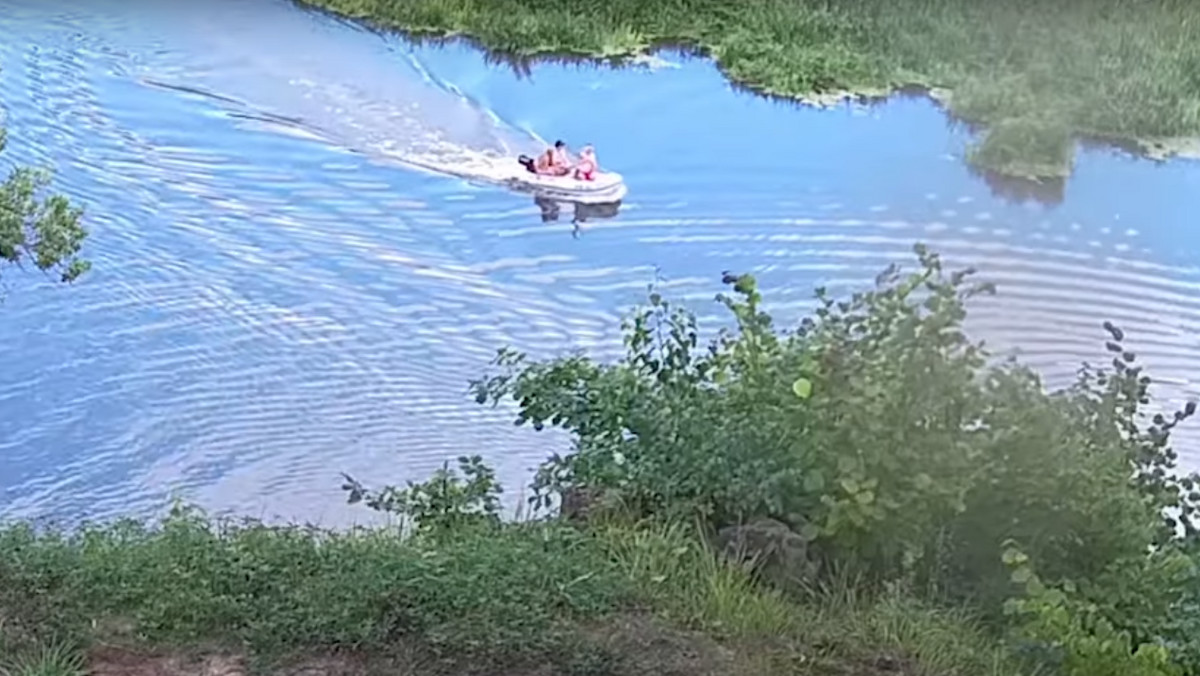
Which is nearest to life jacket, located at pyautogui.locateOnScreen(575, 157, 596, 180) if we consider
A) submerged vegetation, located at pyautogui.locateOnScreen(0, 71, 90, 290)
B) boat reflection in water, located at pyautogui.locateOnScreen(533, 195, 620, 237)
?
boat reflection in water, located at pyautogui.locateOnScreen(533, 195, 620, 237)

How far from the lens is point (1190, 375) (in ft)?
20.3

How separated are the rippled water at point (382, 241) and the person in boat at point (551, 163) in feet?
0.74

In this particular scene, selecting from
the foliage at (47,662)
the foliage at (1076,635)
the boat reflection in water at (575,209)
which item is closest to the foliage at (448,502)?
the foliage at (47,662)

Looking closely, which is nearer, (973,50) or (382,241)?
(382,241)

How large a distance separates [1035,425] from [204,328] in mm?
4156

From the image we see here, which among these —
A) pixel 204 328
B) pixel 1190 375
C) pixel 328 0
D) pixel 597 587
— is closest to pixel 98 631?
pixel 597 587

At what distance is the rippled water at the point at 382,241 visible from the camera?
18.4 ft

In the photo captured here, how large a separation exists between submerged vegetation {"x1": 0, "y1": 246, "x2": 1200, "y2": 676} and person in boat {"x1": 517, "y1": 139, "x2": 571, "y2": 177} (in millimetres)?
4378

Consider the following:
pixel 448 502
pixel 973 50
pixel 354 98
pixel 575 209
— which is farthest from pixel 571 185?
pixel 448 502

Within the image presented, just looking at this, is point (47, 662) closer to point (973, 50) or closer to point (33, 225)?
point (33, 225)

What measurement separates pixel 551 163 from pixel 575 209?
33cm

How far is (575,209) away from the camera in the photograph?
25.6 feet

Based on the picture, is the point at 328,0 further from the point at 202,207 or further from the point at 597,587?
the point at 597,587

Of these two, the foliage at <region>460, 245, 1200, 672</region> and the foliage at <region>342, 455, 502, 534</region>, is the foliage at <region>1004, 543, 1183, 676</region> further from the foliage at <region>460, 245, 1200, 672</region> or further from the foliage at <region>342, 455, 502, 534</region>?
the foliage at <region>342, 455, 502, 534</region>
